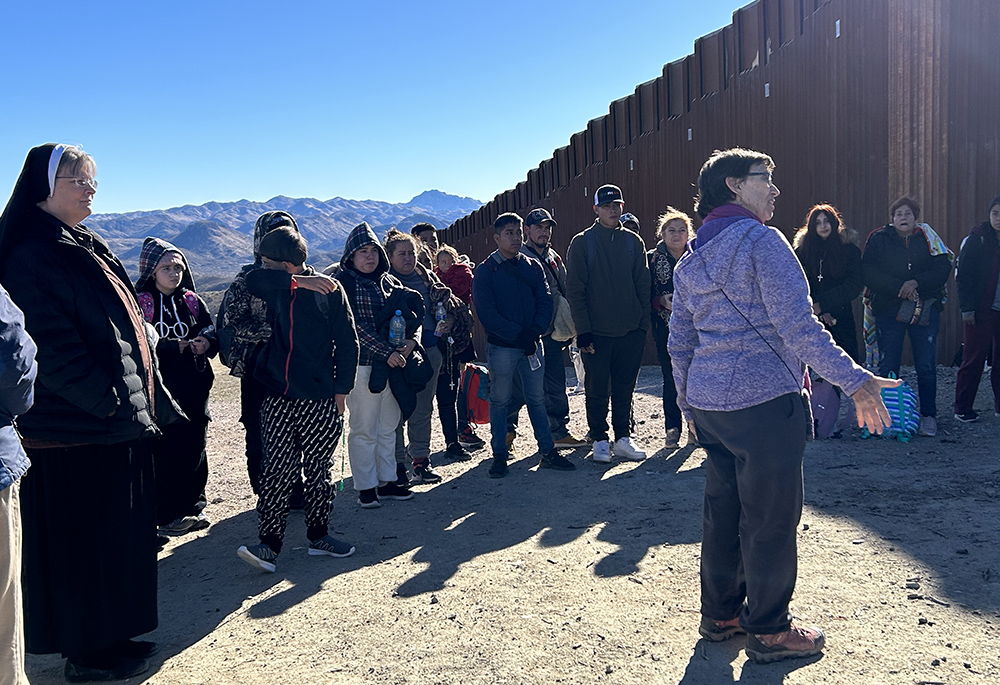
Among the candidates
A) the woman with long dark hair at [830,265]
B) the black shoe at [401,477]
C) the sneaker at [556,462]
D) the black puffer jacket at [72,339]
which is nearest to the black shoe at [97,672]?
the black puffer jacket at [72,339]

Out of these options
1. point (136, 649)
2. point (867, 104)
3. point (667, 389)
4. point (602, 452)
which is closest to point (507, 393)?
point (602, 452)

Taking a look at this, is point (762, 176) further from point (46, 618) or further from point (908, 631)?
point (46, 618)

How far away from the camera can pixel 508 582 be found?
13.0ft

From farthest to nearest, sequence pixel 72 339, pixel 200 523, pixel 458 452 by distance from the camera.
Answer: pixel 458 452 → pixel 200 523 → pixel 72 339

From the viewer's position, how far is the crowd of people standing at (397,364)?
112 inches

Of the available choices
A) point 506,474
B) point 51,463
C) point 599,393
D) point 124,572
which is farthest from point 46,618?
point 599,393

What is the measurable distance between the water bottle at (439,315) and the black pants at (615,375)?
1182 mm

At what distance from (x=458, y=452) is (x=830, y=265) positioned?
11.2ft

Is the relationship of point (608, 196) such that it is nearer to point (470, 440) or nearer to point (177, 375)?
point (470, 440)

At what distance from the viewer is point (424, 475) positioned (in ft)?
20.5

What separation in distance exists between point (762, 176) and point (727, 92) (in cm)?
938

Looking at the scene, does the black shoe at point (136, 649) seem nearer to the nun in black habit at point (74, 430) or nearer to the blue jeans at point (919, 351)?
the nun in black habit at point (74, 430)

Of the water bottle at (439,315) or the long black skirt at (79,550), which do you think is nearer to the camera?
the long black skirt at (79,550)

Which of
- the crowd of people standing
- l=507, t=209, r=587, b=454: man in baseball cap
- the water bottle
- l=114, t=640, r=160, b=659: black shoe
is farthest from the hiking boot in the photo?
l=114, t=640, r=160, b=659: black shoe
